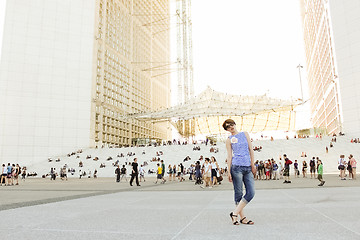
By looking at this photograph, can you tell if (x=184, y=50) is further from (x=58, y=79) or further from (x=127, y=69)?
(x=58, y=79)

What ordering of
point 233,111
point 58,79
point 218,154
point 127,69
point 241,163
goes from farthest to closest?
point 127,69, point 233,111, point 58,79, point 218,154, point 241,163

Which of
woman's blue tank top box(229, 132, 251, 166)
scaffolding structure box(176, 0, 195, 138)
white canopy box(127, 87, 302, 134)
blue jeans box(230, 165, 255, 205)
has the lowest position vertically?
blue jeans box(230, 165, 255, 205)

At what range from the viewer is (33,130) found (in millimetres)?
52156

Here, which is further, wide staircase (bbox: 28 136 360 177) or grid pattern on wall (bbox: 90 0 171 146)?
grid pattern on wall (bbox: 90 0 171 146)

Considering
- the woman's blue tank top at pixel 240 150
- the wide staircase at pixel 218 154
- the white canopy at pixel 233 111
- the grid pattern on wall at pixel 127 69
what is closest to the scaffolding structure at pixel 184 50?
the grid pattern on wall at pixel 127 69

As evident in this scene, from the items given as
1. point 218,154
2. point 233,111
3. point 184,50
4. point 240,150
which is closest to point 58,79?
point 218,154

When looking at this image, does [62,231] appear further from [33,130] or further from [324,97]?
[324,97]

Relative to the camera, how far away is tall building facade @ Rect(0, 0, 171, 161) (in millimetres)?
50969

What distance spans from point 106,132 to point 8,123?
2078cm

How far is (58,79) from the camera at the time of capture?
54906 millimetres

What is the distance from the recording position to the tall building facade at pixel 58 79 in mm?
50969

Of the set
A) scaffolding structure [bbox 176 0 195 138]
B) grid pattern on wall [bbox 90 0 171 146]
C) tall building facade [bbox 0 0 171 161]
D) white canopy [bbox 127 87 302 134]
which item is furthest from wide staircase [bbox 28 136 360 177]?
scaffolding structure [bbox 176 0 195 138]

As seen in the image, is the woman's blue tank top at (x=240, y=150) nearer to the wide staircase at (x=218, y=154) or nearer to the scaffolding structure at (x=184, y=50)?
the wide staircase at (x=218, y=154)

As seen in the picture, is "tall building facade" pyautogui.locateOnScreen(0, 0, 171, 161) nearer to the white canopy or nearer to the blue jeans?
the white canopy
